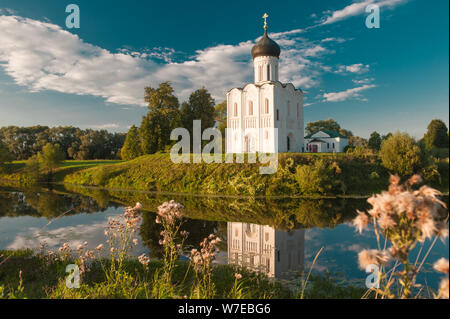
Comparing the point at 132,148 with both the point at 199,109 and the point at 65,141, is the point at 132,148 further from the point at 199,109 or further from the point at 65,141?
the point at 65,141

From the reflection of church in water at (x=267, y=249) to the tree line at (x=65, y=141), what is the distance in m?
51.6

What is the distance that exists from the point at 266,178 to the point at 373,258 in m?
21.2

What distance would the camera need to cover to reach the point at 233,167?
2622cm

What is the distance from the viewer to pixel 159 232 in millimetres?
11273

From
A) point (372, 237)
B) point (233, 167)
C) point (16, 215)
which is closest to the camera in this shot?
point (372, 237)

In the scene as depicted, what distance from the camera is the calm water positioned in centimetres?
791

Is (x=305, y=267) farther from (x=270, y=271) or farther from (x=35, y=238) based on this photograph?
(x=35, y=238)

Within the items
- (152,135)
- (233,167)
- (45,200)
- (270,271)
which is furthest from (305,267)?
(152,135)

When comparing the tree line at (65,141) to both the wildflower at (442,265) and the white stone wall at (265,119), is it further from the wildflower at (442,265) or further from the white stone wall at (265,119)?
the wildflower at (442,265)

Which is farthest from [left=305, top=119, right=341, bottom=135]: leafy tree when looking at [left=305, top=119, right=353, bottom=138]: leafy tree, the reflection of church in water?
the reflection of church in water

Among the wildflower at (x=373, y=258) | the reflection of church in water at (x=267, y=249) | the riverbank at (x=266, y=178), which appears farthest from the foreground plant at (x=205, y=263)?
the riverbank at (x=266, y=178)

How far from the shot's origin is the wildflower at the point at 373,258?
7.66 feet
